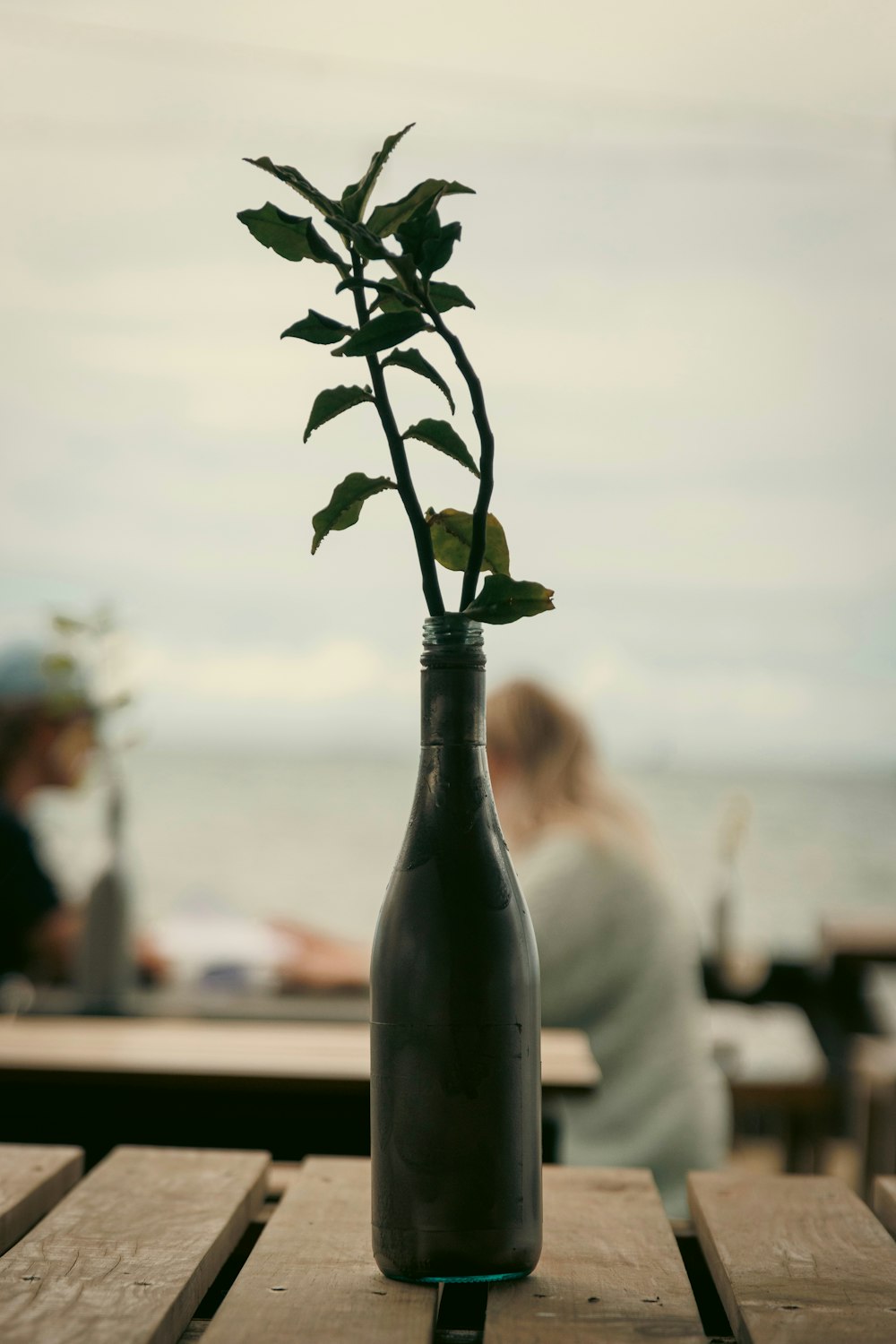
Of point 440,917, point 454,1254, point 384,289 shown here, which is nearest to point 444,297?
point 384,289

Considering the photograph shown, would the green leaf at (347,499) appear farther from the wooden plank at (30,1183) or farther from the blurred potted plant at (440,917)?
the wooden plank at (30,1183)

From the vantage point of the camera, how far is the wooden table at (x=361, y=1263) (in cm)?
58

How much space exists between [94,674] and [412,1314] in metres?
1.62

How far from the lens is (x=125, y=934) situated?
6.33 feet

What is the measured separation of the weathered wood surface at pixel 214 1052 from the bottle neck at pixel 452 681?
87cm

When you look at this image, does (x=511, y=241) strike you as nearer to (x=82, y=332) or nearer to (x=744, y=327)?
(x=744, y=327)

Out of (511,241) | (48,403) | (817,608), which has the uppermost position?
(511,241)

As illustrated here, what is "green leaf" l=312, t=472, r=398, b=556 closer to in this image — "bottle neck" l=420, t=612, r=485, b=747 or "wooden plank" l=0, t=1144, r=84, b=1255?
"bottle neck" l=420, t=612, r=485, b=747

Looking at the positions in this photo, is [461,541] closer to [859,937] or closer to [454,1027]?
[454,1027]

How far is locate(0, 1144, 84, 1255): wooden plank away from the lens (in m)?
0.73

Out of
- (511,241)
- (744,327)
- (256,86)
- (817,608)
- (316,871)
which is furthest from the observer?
(817,608)

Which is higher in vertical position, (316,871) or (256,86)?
(256,86)

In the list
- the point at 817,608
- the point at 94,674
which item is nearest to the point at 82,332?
the point at 817,608

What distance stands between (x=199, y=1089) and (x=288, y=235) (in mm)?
1206
